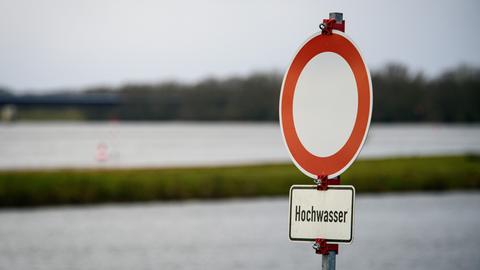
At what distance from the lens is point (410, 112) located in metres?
115

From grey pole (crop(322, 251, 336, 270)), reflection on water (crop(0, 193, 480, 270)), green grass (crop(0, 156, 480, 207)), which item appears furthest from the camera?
green grass (crop(0, 156, 480, 207))

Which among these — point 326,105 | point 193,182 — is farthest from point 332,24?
point 193,182

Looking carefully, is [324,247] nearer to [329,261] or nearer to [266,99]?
[329,261]

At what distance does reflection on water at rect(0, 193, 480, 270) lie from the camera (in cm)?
2011

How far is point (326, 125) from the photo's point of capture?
14.4ft

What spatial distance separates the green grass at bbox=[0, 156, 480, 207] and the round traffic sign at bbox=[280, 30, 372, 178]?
84.9 feet

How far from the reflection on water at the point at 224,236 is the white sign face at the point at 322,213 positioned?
47.0ft

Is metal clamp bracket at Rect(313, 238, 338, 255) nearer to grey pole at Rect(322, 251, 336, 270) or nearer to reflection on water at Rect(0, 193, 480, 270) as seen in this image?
grey pole at Rect(322, 251, 336, 270)

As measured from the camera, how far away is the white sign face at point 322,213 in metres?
4.24

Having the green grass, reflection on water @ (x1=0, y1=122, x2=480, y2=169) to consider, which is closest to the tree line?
reflection on water @ (x1=0, y1=122, x2=480, y2=169)

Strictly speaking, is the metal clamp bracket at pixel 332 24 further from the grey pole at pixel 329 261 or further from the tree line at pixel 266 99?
the tree line at pixel 266 99

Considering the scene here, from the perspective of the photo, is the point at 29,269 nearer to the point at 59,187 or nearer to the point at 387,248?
the point at 387,248

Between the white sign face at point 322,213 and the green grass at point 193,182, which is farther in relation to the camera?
the green grass at point 193,182

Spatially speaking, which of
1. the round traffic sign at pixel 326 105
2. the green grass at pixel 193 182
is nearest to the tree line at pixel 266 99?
the green grass at pixel 193 182
